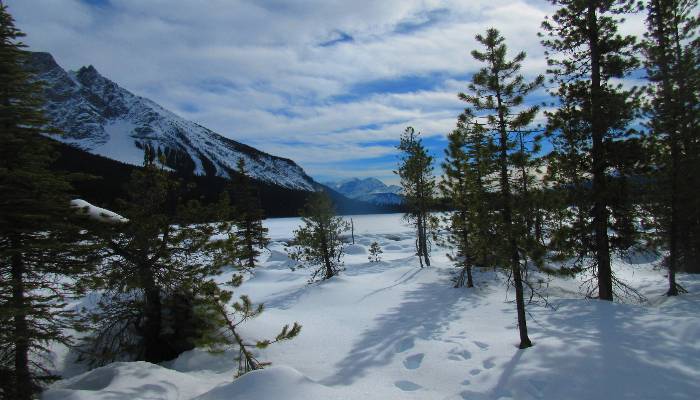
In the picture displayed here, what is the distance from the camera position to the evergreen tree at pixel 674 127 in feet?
49.9

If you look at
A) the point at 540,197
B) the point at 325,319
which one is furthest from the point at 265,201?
the point at 540,197

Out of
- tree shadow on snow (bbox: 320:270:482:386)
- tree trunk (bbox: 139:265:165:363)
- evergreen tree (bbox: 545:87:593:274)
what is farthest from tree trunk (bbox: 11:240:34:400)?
evergreen tree (bbox: 545:87:593:274)

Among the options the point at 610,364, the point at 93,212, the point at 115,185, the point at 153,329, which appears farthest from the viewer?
the point at 115,185

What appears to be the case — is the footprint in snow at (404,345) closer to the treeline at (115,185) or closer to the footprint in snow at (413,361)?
the footprint in snow at (413,361)

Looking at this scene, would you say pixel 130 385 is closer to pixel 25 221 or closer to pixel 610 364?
pixel 25 221

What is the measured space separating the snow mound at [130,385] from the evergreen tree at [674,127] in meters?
18.0

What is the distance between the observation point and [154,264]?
10641 millimetres

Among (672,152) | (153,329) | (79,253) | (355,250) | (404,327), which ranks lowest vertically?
(355,250)

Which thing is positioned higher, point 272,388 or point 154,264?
point 154,264

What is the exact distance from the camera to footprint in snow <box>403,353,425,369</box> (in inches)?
401

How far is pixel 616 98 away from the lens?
13297 mm

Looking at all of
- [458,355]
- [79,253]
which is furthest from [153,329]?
[458,355]

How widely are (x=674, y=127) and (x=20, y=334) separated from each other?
23.7 meters

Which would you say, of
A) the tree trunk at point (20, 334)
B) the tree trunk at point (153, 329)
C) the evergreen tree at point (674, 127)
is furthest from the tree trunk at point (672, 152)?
the tree trunk at point (20, 334)
